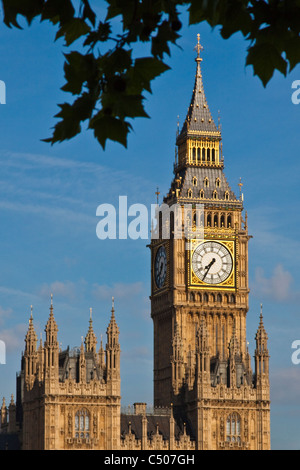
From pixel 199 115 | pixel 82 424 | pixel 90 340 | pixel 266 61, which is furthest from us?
pixel 199 115

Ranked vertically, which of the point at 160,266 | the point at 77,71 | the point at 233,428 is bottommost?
the point at 77,71

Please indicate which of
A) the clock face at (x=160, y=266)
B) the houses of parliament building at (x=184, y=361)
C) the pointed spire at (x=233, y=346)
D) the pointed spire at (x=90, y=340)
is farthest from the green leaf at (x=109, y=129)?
the clock face at (x=160, y=266)

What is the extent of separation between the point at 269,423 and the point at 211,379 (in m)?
6.28

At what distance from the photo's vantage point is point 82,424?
3654 inches

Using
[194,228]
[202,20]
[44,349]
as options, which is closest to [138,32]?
[202,20]

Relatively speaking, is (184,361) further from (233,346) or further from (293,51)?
(293,51)

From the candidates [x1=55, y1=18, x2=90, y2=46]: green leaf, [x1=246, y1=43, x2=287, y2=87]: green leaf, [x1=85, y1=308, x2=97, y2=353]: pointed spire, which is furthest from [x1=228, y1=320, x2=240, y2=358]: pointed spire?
[x1=246, y1=43, x2=287, y2=87]: green leaf

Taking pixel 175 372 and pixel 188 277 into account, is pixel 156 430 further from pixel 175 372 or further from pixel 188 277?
pixel 188 277

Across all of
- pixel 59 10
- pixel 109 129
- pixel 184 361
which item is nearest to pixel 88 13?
pixel 59 10

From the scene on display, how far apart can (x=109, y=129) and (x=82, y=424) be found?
83.9 m

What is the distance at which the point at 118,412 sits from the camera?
308 feet

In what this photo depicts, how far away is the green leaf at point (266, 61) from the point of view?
10734 millimetres

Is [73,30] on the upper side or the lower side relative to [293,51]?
upper

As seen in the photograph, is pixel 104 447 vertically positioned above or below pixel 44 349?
below
